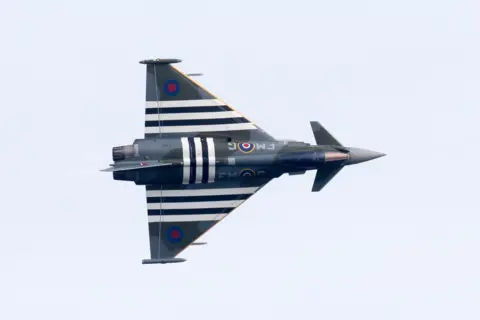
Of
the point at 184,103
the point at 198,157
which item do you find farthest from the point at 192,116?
the point at 198,157

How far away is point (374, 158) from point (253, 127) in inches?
275

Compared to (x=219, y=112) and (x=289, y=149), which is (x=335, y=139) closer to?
(x=289, y=149)

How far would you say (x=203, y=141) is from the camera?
63719 millimetres

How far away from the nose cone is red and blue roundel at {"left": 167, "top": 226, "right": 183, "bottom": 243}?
1014cm

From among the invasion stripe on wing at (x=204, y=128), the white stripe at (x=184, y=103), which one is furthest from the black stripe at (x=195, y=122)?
the white stripe at (x=184, y=103)

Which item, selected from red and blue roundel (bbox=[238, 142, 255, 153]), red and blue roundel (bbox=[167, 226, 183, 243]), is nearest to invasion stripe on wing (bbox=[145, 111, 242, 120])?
red and blue roundel (bbox=[238, 142, 255, 153])

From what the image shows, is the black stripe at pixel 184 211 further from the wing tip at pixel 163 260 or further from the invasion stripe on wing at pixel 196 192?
the wing tip at pixel 163 260

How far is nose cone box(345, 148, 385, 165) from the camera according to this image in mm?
64375

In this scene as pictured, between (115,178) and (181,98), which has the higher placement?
(181,98)

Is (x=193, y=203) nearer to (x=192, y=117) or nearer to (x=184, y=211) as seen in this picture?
(x=184, y=211)

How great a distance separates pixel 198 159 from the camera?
6322cm

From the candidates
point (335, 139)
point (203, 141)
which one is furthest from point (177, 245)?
point (335, 139)

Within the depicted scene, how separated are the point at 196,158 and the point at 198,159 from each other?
0.40 ft

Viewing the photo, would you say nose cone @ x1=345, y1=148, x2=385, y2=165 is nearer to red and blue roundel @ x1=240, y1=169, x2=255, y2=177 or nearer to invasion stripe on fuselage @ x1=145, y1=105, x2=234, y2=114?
red and blue roundel @ x1=240, y1=169, x2=255, y2=177
